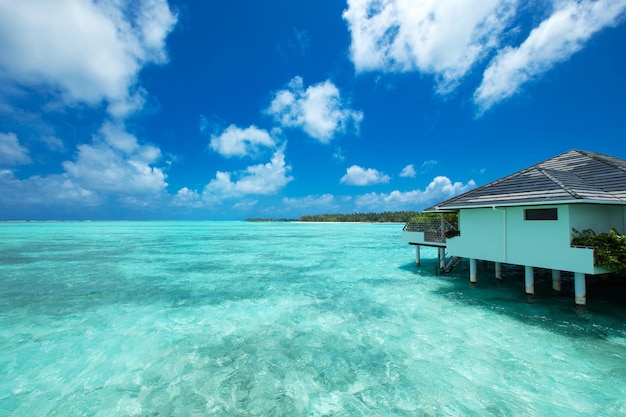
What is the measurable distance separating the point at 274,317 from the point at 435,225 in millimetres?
10468

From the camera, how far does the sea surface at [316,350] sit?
18.0ft

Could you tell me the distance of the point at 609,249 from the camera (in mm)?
8359

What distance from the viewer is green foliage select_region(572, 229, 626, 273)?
8.16 metres

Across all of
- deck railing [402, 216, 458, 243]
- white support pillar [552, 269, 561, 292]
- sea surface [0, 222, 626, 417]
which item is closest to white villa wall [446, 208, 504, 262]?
sea surface [0, 222, 626, 417]

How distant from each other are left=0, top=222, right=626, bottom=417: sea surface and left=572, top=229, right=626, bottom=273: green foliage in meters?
1.82

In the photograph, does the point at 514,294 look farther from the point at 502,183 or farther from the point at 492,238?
the point at 502,183

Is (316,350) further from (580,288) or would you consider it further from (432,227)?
(432,227)

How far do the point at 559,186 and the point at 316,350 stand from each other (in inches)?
363

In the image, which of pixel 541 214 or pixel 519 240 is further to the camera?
pixel 519 240

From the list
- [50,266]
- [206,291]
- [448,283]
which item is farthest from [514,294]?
[50,266]

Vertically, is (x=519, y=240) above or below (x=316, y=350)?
above

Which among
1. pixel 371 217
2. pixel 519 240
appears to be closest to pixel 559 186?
pixel 519 240

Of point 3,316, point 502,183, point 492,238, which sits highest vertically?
point 502,183

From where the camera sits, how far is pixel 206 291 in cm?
1386
